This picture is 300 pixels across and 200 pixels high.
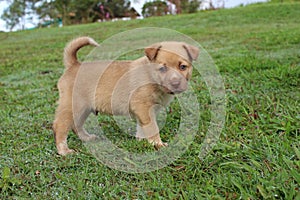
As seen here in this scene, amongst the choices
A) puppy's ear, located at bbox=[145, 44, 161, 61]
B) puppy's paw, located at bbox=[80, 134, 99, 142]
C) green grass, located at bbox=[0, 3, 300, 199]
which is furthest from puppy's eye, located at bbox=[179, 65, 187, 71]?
puppy's paw, located at bbox=[80, 134, 99, 142]

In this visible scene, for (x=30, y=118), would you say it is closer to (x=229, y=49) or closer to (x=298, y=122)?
(x=298, y=122)

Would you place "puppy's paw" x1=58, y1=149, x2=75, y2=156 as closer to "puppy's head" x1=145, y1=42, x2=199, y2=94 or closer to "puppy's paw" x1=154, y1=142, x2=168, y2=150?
"puppy's paw" x1=154, y1=142, x2=168, y2=150

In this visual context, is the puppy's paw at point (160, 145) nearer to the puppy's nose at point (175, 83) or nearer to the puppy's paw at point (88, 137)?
the puppy's nose at point (175, 83)

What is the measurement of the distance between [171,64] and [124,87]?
50 centimetres

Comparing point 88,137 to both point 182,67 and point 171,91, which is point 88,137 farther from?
point 182,67

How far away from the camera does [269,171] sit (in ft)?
6.23

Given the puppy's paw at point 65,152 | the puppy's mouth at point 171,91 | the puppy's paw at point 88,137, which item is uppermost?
the puppy's mouth at point 171,91

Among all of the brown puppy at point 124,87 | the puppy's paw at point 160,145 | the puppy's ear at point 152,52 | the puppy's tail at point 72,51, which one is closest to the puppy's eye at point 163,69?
the brown puppy at point 124,87

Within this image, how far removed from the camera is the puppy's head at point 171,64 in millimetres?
2592

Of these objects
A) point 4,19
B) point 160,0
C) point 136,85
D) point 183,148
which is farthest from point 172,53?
point 4,19

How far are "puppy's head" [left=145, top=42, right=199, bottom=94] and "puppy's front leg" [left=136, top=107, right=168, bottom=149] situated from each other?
25 cm

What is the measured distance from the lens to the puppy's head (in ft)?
8.50

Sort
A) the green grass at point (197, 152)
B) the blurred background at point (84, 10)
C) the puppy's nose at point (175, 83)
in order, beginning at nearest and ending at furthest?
the green grass at point (197, 152), the puppy's nose at point (175, 83), the blurred background at point (84, 10)

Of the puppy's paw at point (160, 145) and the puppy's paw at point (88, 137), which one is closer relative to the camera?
the puppy's paw at point (160, 145)
